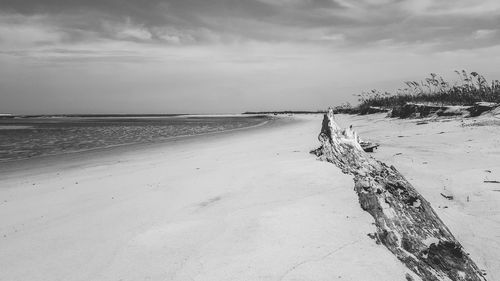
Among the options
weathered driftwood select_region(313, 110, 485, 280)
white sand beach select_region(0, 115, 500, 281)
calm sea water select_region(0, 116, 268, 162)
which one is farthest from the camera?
calm sea water select_region(0, 116, 268, 162)

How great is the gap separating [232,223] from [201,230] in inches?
12.1

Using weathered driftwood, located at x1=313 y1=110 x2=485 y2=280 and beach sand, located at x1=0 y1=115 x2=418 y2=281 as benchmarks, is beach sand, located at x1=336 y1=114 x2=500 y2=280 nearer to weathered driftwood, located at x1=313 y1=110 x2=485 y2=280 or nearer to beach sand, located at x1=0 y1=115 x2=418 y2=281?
weathered driftwood, located at x1=313 y1=110 x2=485 y2=280

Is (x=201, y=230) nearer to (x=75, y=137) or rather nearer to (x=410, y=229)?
(x=410, y=229)

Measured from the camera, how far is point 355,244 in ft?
9.27

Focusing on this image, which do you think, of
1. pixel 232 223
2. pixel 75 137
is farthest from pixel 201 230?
pixel 75 137

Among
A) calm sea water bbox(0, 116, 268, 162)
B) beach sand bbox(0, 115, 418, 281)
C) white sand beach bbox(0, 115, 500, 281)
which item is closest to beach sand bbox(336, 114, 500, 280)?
white sand beach bbox(0, 115, 500, 281)

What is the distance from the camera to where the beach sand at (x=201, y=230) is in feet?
8.60

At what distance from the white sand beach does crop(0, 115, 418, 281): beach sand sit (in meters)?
0.01

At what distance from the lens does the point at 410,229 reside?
288 centimetres

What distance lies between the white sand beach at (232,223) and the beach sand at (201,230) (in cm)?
1

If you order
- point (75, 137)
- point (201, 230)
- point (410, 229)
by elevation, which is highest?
point (410, 229)

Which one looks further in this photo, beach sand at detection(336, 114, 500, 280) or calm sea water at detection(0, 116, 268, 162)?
calm sea water at detection(0, 116, 268, 162)

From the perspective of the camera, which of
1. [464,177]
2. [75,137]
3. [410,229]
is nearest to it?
[410,229]

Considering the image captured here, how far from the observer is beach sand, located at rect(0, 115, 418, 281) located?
8.60ft
